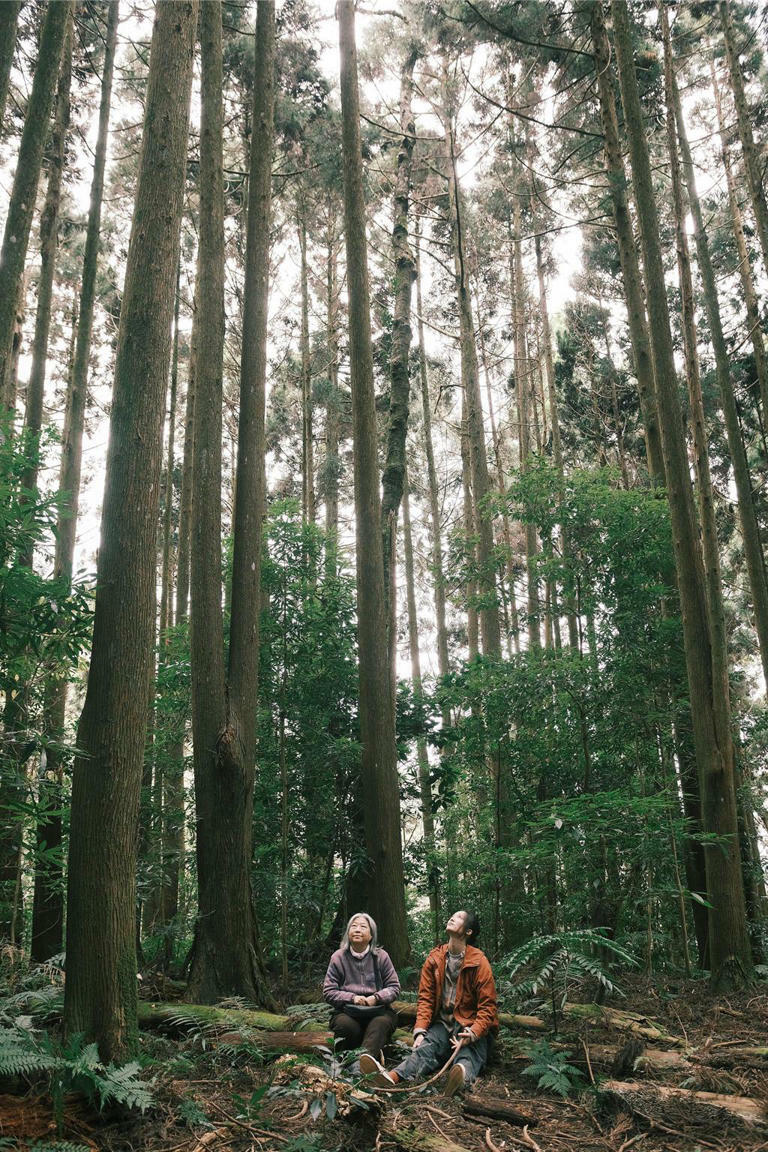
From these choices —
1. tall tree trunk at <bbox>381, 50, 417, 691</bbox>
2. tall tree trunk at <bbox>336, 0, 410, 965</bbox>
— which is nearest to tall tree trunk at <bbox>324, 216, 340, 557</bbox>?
tall tree trunk at <bbox>381, 50, 417, 691</bbox>

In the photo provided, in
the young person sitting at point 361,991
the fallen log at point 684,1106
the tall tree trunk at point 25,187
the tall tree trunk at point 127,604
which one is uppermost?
the tall tree trunk at point 25,187

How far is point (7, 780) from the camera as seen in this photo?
3963 millimetres

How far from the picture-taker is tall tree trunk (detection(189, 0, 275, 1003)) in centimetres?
630

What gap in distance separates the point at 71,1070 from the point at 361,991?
2419mm

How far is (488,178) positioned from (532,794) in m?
16.9

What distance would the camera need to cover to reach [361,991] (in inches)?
211

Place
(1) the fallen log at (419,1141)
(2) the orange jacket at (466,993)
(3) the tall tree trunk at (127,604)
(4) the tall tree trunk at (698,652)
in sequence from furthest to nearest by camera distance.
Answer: (4) the tall tree trunk at (698,652) → (2) the orange jacket at (466,993) → (3) the tall tree trunk at (127,604) → (1) the fallen log at (419,1141)

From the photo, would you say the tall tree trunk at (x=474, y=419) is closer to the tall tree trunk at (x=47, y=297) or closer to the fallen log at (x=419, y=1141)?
the tall tree trunk at (x=47, y=297)

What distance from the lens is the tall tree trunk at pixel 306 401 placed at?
17.1 metres

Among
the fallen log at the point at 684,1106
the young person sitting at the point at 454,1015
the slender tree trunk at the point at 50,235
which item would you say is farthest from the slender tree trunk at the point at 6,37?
the fallen log at the point at 684,1106

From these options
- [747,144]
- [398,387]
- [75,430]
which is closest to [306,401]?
[398,387]

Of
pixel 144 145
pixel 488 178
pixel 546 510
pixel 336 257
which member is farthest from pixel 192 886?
pixel 488 178

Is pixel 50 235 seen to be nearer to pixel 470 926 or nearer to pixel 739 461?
pixel 470 926

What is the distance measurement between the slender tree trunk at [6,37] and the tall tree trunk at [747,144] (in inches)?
386
